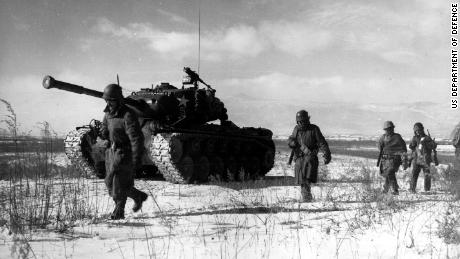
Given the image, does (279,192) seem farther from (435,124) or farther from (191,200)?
(435,124)

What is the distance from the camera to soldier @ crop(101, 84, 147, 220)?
645cm

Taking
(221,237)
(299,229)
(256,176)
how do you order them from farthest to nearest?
(256,176)
(299,229)
(221,237)

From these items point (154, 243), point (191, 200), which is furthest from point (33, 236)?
point (191, 200)

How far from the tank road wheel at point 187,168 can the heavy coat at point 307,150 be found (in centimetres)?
406

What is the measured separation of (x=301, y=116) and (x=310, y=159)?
2.76 feet

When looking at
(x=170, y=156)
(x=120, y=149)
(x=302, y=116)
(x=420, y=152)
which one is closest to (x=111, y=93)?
(x=120, y=149)

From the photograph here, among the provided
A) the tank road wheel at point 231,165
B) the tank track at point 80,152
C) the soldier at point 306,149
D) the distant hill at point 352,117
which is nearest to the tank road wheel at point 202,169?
the tank road wheel at point 231,165

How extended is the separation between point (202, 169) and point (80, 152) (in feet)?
11.4

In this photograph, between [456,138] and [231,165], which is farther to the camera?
[231,165]

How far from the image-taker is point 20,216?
18.4 feet

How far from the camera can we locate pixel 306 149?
8.76 metres

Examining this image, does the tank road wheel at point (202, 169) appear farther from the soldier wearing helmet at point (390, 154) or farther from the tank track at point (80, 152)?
the soldier wearing helmet at point (390, 154)

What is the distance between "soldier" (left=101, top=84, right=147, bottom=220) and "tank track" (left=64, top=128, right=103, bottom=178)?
6.90 meters

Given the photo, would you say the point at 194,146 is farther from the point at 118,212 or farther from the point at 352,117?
the point at 352,117
